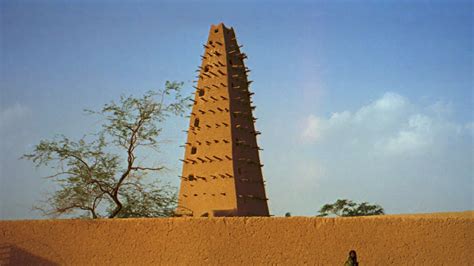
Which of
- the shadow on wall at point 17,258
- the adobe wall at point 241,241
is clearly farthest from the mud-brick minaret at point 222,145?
the shadow on wall at point 17,258

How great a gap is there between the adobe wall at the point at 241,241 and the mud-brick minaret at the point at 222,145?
40.0ft

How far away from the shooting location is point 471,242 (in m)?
12.7

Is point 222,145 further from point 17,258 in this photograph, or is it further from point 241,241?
point 17,258

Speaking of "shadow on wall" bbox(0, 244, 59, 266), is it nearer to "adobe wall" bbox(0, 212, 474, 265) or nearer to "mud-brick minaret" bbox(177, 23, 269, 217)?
"adobe wall" bbox(0, 212, 474, 265)

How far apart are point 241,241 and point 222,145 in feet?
46.1

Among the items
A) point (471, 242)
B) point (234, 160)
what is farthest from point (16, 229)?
point (234, 160)

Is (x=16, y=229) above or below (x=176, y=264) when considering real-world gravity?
above

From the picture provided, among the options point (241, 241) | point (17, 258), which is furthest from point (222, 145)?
point (17, 258)

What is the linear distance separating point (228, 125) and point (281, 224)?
47.2ft

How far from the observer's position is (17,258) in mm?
12891

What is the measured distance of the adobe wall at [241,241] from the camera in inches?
487

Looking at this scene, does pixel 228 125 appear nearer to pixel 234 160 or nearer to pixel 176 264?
pixel 234 160

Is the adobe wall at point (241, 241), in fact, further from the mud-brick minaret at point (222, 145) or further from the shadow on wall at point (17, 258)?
the mud-brick minaret at point (222, 145)

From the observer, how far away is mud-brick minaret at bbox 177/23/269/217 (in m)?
25.6
